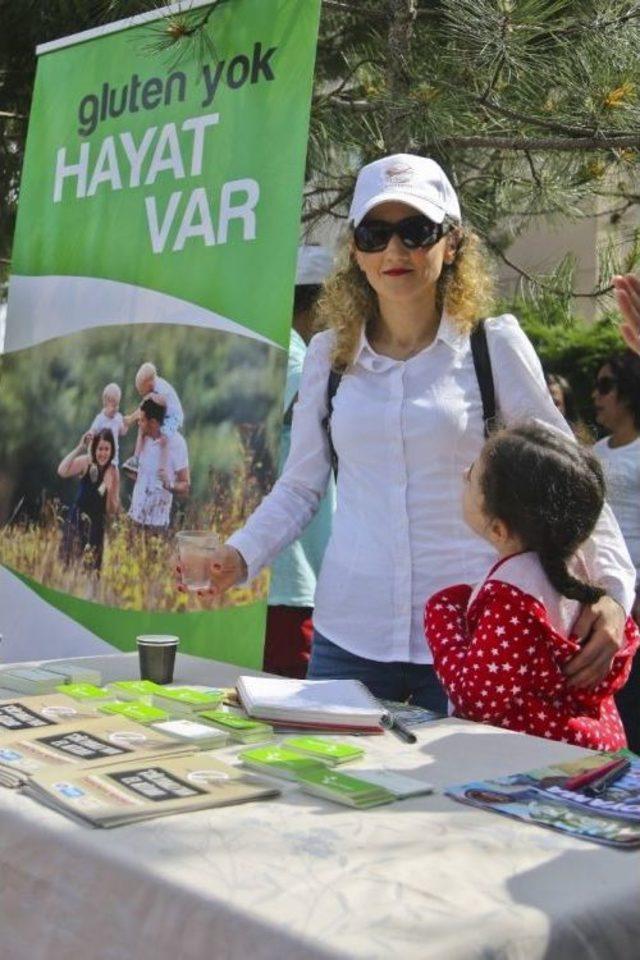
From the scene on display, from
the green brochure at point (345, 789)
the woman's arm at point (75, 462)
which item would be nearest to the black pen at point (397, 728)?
the green brochure at point (345, 789)

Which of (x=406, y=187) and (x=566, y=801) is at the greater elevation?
(x=406, y=187)

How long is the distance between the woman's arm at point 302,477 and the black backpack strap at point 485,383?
0.31 m

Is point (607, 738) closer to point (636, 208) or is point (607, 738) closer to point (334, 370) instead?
point (334, 370)

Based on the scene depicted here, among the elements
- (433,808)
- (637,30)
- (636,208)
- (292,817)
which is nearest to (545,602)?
(433,808)

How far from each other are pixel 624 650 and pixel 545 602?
16cm

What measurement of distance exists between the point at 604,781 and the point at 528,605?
37 cm

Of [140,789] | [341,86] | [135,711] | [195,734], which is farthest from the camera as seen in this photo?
[341,86]

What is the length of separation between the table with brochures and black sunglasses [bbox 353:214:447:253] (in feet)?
3.73

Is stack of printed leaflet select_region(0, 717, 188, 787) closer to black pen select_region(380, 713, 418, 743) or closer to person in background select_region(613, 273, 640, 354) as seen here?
black pen select_region(380, 713, 418, 743)

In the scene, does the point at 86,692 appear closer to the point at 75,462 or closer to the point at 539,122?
the point at 75,462

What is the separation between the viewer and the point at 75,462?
10.6ft

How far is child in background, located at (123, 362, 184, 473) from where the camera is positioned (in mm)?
2965

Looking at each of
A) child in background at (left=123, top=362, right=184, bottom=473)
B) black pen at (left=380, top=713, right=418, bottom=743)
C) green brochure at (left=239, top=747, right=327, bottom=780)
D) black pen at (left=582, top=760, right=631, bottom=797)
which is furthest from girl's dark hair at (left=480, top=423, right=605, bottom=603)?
child in background at (left=123, top=362, right=184, bottom=473)

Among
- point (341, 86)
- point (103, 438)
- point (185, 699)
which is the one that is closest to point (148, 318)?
point (103, 438)
